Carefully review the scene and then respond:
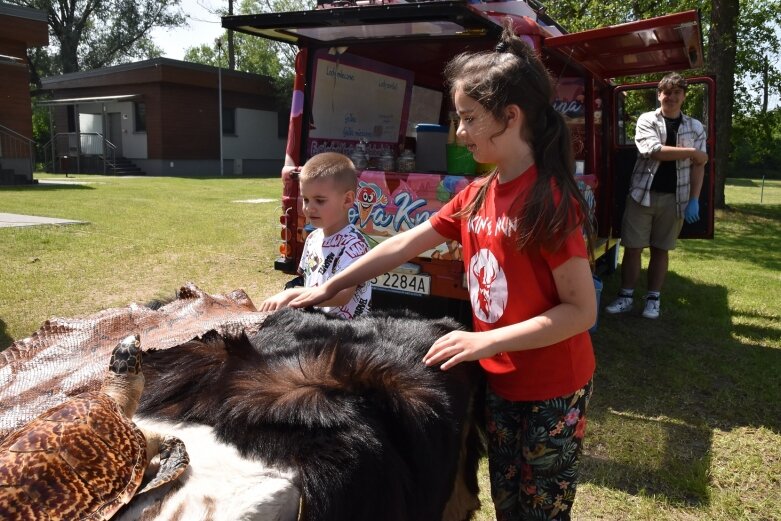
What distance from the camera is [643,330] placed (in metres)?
5.55

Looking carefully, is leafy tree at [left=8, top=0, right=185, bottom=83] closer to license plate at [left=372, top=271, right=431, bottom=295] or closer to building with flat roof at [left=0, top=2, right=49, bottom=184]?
building with flat roof at [left=0, top=2, right=49, bottom=184]

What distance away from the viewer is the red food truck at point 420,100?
4289 millimetres

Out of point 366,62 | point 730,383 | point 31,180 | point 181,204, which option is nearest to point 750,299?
point 730,383

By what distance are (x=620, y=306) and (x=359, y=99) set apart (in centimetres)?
324

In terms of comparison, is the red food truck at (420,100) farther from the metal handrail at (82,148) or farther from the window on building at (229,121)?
the window on building at (229,121)

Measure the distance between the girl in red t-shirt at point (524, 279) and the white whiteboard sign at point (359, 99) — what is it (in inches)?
143

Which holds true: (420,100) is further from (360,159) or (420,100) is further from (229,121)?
(229,121)

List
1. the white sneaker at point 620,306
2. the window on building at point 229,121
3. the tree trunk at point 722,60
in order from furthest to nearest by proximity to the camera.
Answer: the window on building at point 229,121 < the tree trunk at point 722,60 < the white sneaker at point 620,306

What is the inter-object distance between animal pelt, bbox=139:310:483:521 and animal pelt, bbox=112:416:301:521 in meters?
0.03

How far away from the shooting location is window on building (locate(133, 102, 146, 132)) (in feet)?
93.9

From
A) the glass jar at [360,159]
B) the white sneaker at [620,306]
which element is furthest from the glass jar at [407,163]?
the white sneaker at [620,306]

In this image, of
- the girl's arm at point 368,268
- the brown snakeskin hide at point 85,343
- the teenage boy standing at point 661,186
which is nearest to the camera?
the brown snakeskin hide at point 85,343

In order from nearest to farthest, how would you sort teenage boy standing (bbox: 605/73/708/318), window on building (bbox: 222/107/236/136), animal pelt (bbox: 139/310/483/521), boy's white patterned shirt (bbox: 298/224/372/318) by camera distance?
animal pelt (bbox: 139/310/483/521) < boy's white patterned shirt (bbox: 298/224/372/318) < teenage boy standing (bbox: 605/73/708/318) < window on building (bbox: 222/107/236/136)

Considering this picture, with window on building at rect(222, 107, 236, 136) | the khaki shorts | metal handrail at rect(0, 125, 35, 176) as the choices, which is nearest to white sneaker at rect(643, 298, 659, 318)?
the khaki shorts
